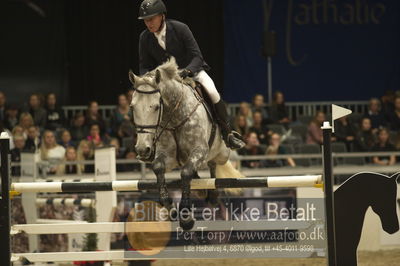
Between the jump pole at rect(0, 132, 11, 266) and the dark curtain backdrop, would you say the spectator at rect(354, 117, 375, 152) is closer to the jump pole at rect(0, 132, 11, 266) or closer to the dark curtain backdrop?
the dark curtain backdrop

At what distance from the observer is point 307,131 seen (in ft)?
33.4

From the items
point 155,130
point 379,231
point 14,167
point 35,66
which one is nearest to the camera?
point 155,130

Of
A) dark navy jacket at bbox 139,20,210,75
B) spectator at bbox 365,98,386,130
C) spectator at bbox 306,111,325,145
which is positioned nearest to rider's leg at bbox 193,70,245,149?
dark navy jacket at bbox 139,20,210,75

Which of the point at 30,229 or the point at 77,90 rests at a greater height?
the point at 77,90

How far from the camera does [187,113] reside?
5207 millimetres

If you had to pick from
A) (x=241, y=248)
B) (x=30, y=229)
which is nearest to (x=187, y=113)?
(x=241, y=248)

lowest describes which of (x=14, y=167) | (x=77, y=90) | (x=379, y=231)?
(x=379, y=231)

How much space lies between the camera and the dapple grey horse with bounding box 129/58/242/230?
15.6ft

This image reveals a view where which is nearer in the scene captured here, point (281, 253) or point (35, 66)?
point (281, 253)

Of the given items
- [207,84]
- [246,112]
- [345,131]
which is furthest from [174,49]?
[345,131]

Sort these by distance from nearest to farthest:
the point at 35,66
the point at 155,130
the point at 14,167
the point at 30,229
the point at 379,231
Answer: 1. the point at 155,130
2. the point at 30,229
3. the point at 379,231
4. the point at 14,167
5. the point at 35,66

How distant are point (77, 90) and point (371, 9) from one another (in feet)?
16.5

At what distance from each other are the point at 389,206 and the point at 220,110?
147cm

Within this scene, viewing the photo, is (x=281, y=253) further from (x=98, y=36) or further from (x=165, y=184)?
(x=98, y=36)
